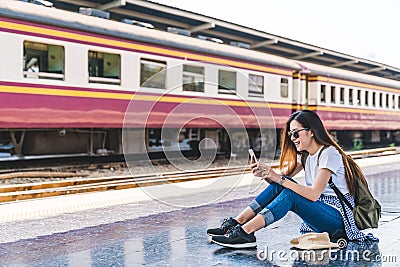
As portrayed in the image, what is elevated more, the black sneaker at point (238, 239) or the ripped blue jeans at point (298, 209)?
the ripped blue jeans at point (298, 209)

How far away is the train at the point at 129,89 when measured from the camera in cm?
991

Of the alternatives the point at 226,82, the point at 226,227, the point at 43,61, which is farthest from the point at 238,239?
the point at 226,82

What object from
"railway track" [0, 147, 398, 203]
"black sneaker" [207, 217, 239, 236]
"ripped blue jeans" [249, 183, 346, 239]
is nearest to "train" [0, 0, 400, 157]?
"railway track" [0, 147, 398, 203]

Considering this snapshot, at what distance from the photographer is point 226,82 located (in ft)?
47.6

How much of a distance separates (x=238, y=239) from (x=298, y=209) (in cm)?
54

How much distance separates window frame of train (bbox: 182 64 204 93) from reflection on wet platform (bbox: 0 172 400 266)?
7225mm

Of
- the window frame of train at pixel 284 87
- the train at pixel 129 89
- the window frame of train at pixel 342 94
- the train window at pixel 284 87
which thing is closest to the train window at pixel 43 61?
the train at pixel 129 89

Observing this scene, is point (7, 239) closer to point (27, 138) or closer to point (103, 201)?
point (103, 201)

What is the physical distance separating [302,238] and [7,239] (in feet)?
8.89

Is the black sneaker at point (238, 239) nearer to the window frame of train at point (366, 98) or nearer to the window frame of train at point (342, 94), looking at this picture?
the window frame of train at point (342, 94)

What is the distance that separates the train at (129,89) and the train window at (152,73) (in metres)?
0.03

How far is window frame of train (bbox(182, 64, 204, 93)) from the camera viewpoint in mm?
13164

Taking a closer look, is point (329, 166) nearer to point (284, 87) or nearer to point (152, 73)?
point (152, 73)

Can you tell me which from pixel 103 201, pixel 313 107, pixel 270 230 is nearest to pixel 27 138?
pixel 103 201
